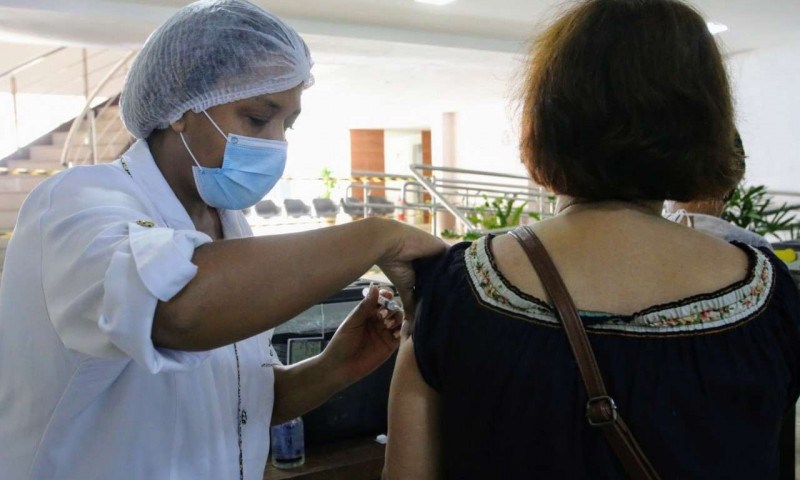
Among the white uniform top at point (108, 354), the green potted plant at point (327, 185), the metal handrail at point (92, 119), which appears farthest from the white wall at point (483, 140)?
the white uniform top at point (108, 354)

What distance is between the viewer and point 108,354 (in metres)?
0.71

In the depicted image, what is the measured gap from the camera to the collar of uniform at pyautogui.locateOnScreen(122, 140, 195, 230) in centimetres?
100

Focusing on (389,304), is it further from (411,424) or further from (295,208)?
(295,208)

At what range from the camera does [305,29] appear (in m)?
5.90

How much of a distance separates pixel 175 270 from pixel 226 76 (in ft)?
1.32

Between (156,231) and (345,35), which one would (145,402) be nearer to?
(156,231)

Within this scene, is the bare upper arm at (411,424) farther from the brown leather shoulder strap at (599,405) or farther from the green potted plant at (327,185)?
the green potted plant at (327,185)

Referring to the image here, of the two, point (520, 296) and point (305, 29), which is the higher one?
point (305, 29)

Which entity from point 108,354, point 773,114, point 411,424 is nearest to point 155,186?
point 108,354

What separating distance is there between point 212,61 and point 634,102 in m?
0.57

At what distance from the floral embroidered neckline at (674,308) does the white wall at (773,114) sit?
7.12 meters

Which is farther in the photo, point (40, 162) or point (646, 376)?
point (40, 162)

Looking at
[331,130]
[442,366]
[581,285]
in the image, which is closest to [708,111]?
[581,285]

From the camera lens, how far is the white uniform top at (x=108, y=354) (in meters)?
0.67
